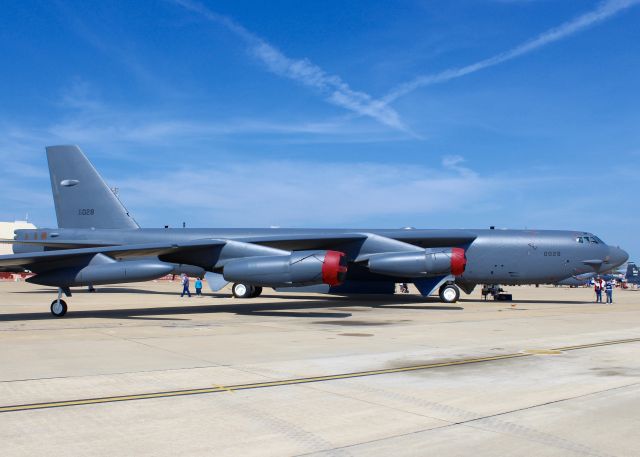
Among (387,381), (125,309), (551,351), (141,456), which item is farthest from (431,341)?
(125,309)

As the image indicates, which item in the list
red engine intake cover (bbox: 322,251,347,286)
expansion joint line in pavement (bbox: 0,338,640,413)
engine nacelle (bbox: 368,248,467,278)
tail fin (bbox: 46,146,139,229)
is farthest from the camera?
tail fin (bbox: 46,146,139,229)

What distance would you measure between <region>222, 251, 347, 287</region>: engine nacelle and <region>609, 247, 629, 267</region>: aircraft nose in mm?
13893

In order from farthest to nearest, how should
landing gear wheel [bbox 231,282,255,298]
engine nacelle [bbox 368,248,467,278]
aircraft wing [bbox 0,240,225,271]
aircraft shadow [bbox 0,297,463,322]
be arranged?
landing gear wheel [bbox 231,282,255,298] < engine nacelle [bbox 368,248,467,278] < aircraft shadow [bbox 0,297,463,322] < aircraft wing [bbox 0,240,225,271]

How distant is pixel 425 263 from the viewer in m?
21.5

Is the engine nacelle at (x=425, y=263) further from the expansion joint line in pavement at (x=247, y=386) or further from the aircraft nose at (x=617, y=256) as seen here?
the expansion joint line in pavement at (x=247, y=386)

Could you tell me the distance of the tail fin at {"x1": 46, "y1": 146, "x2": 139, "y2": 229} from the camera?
2614cm

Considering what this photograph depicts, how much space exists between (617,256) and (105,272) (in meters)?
21.6

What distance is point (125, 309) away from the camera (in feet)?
70.9

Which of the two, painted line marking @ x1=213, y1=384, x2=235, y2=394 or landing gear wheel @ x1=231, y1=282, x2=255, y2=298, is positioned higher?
landing gear wheel @ x1=231, y1=282, x2=255, y2=298

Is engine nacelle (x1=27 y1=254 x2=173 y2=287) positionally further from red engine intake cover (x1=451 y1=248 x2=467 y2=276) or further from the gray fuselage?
red engine intake cover (x1=451 y1=248 x2=467 y2=276)

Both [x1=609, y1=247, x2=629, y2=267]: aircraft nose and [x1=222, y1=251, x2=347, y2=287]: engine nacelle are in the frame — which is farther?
[x1=609, y1=247, x2=629, y2=267]: aircraft nose

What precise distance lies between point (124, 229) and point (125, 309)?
268 inches

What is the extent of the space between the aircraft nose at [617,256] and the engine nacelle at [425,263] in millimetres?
8357

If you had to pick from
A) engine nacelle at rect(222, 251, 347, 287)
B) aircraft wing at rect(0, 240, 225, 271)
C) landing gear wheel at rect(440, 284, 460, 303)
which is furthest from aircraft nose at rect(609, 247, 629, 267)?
aircraft wing at rect(0, 240, 225, 271)
